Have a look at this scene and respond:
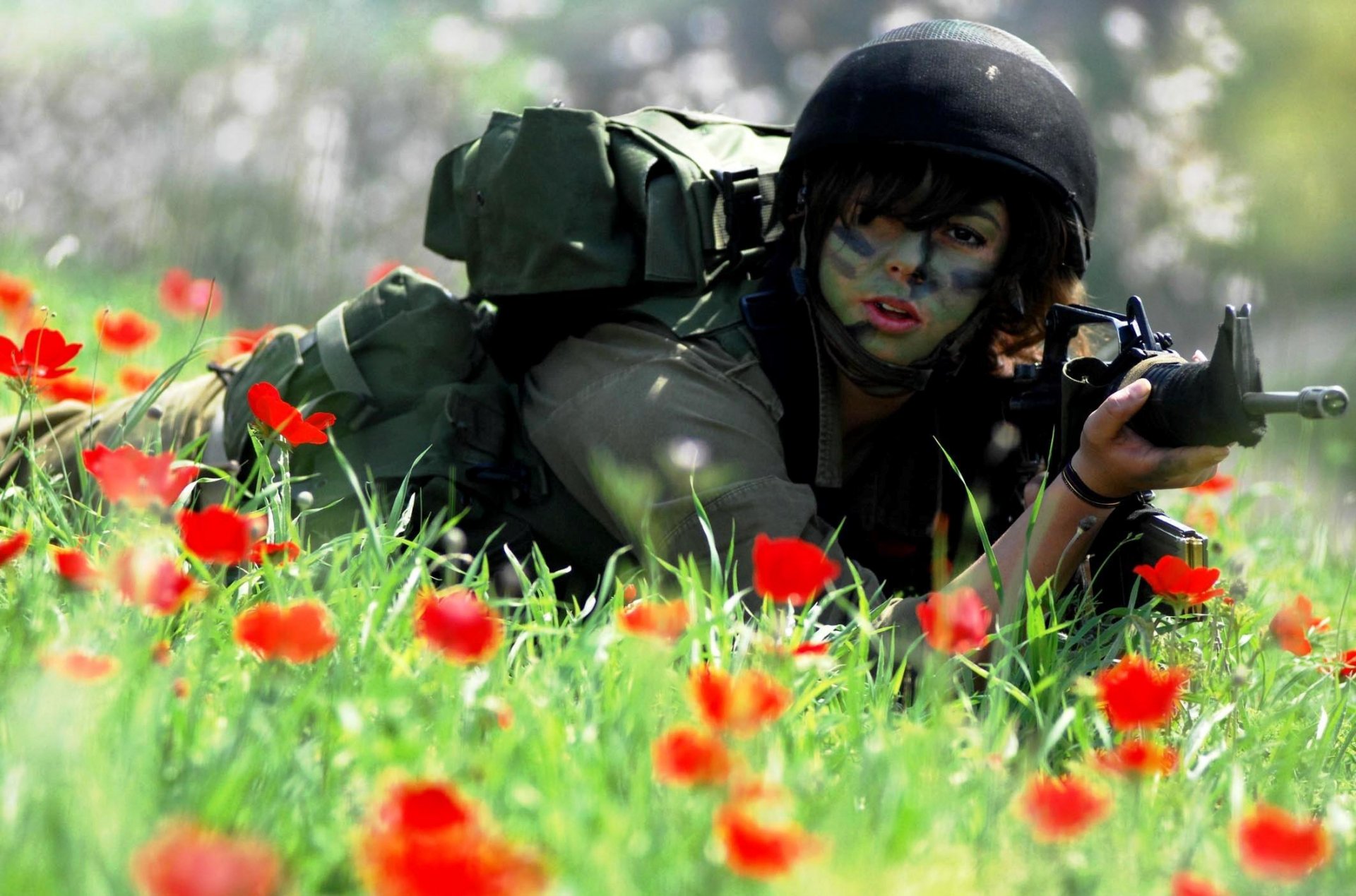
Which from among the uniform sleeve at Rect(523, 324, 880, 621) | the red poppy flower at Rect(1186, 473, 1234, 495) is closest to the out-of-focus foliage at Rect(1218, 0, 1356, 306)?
the red poppy flower at Rect(1186, 473, 1234, 495)

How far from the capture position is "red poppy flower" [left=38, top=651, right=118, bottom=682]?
1.17 m

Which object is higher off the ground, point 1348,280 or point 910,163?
point 910,163

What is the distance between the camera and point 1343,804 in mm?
1918

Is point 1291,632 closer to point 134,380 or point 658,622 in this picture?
point 658,622

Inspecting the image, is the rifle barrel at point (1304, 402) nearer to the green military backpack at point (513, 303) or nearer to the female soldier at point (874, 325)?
the female soldier at point (874, 325)

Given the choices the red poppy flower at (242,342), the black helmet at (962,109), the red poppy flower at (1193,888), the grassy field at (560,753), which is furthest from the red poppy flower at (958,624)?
the red poppy flower at (242,342)

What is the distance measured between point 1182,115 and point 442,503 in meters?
7.21

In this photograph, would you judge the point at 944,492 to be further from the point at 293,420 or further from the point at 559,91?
the point at 559,91

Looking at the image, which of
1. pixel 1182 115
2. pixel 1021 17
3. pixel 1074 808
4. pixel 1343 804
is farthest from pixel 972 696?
pixel 1021 17

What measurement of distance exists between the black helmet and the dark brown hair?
0.04 metres

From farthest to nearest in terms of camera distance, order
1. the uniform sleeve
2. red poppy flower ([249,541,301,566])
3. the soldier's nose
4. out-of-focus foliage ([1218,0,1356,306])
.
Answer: out-of-focus foliage ([1218,0,1356,306]), the soldier's nose, the uniform sleeve, red poppy flower ([249,541,301,566])

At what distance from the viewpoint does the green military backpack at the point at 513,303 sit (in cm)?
277

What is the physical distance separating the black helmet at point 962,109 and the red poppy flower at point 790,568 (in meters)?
1.43

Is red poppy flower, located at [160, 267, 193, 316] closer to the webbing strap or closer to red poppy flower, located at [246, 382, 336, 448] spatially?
the webbing strap
